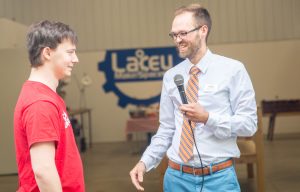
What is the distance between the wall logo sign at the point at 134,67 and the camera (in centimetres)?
865

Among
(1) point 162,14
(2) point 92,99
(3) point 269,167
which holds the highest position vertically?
(1) point 162,14

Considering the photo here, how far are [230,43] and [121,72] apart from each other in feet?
7.81

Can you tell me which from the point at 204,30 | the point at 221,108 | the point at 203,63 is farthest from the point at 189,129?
the point at 204,30

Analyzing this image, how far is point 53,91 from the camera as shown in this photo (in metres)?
1.34

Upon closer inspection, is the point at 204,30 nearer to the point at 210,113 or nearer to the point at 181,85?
the point at 181,85

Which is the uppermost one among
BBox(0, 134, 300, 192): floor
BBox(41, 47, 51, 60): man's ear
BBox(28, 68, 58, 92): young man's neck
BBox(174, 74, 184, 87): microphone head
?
BBox(41, 47, 51, 60): man's ear

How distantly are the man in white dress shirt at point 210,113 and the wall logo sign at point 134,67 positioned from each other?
6.86 m

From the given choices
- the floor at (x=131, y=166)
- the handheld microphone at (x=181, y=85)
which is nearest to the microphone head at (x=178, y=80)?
the handheld microphone at (x=181, y=85)

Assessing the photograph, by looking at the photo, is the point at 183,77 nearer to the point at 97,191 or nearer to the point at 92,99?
the point at 97,191

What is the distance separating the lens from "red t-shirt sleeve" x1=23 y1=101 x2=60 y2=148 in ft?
3.99

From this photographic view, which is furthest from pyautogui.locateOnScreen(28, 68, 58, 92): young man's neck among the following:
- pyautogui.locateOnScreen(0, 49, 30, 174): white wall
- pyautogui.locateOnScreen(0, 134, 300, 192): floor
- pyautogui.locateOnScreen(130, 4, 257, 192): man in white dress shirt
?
pyautogui.locateOnScreen(0, 49, 30, 174): white wall

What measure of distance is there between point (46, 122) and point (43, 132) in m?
0.03

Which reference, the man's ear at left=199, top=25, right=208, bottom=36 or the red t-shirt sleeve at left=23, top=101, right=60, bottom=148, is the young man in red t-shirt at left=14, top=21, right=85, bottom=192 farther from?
the man's ear at left=199, top=25, right=208, bottom=36

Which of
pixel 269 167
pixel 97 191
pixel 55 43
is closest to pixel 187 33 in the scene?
pixel 55 43
